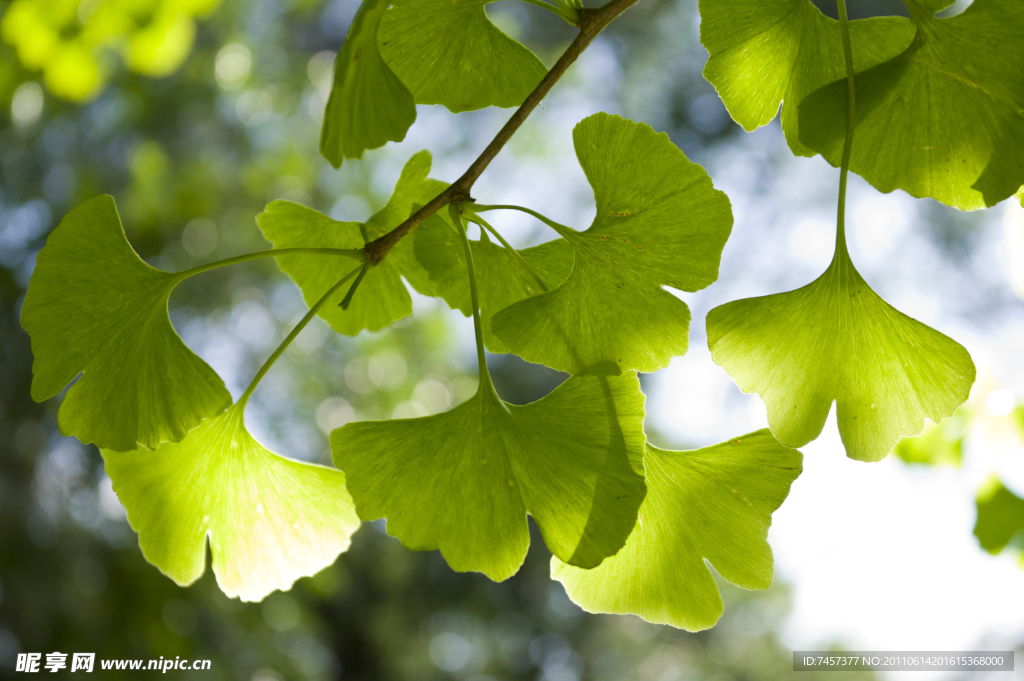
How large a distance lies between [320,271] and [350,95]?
0.60 ft

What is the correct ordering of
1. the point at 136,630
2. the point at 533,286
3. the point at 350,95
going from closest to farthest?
the point at 350,95
the point at 533,286
the point at 136,630

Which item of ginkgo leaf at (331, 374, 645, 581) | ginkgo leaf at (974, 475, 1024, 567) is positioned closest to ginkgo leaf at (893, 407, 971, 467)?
ginkgo leaf at (974, 475, 1024, 567)

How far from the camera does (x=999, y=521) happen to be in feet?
2.42

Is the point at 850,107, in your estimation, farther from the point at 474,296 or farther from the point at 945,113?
the point at 474,296

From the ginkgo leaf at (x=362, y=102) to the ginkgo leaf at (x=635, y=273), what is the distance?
0.09m

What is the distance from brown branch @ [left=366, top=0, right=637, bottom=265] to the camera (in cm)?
35

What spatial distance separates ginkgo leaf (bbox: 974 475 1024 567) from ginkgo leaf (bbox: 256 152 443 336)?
0.68 metres

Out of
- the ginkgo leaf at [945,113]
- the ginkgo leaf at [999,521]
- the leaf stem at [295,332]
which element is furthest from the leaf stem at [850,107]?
the ginkgo leaf at [999,521]

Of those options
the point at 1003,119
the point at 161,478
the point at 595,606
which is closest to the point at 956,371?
the point at 1003,119

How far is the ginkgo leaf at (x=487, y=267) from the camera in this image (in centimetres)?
42

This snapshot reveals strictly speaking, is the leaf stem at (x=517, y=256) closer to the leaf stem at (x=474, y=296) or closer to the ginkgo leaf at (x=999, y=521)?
the leaf stem at (x=474, y=296)

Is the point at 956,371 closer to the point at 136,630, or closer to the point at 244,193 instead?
the point at 136,630

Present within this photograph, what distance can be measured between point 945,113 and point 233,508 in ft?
1.54

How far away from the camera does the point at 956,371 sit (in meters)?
0.35
